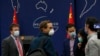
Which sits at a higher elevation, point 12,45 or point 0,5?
point 0,5

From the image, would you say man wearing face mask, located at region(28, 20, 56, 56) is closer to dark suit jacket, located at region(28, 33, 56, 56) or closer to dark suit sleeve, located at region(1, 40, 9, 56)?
dark suit jacket, located at region(28, 33, 56, 56)

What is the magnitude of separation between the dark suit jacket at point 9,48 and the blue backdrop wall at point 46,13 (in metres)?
1.86

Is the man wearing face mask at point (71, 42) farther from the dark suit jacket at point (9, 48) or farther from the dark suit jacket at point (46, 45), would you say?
the dark suit jacket at point (46, 45)

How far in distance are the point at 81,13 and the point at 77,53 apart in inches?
86.2

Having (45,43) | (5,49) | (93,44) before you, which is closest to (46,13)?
(5,49)

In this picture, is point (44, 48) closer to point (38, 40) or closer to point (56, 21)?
point (38, 40)

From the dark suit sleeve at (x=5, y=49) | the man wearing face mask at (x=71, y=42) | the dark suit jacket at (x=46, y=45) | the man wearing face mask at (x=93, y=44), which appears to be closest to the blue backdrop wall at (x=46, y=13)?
the man wearing face mask at (x=71, y=42)

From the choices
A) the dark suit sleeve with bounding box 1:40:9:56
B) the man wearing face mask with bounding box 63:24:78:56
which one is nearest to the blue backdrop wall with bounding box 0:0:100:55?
the man wearing face mask with bounding box 63:24:78:56

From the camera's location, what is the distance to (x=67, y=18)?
8078 mm

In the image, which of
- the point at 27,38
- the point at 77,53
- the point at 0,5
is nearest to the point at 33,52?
the point at 77,53

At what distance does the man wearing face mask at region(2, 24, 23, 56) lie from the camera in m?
6.48

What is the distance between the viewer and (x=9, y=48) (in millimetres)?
6531

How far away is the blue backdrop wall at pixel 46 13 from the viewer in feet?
26.4

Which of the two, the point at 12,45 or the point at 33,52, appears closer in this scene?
the point at 33,52
